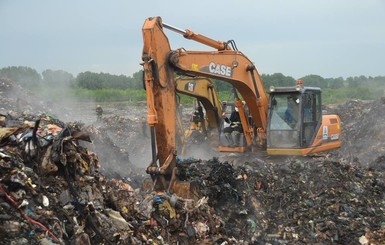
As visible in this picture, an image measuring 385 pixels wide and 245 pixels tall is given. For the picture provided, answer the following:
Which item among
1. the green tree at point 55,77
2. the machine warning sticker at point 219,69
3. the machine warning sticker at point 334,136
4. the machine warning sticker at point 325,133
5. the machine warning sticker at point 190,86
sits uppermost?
the green tree at point 55,77

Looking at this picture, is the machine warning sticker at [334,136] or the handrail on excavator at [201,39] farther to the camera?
the machine warning sticker at [334,136]

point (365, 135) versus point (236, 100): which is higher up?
point (236, 100)

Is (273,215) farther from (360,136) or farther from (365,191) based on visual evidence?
(360,136)

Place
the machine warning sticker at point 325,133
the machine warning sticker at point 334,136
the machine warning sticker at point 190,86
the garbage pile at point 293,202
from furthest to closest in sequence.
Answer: the machine warning sticker at point 190,86
the machine warning sticker at point 334,136
the machine warning sticker at point 325,133
the garbage pile at point 293,202

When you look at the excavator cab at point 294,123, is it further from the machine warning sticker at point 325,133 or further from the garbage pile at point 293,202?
the garbage pile at point 293,202

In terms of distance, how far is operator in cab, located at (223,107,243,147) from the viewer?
36.2 ft

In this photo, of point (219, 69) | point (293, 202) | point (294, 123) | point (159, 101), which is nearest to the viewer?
point (159, 101)

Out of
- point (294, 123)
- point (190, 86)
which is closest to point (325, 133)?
point (294, 123)

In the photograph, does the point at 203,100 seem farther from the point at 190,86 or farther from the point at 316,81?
the point at 316,81

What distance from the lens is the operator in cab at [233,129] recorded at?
11.0m

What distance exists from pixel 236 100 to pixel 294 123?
131 cm

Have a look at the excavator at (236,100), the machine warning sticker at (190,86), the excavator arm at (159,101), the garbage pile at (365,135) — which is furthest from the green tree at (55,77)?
the excavator arm at (159,101)

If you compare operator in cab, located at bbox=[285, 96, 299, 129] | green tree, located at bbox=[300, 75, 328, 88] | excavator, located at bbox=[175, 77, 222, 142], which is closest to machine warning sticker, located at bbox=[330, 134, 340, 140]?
operator in cab, located at bbox=[285, 96, 299, 129]

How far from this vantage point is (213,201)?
7.61 meters
